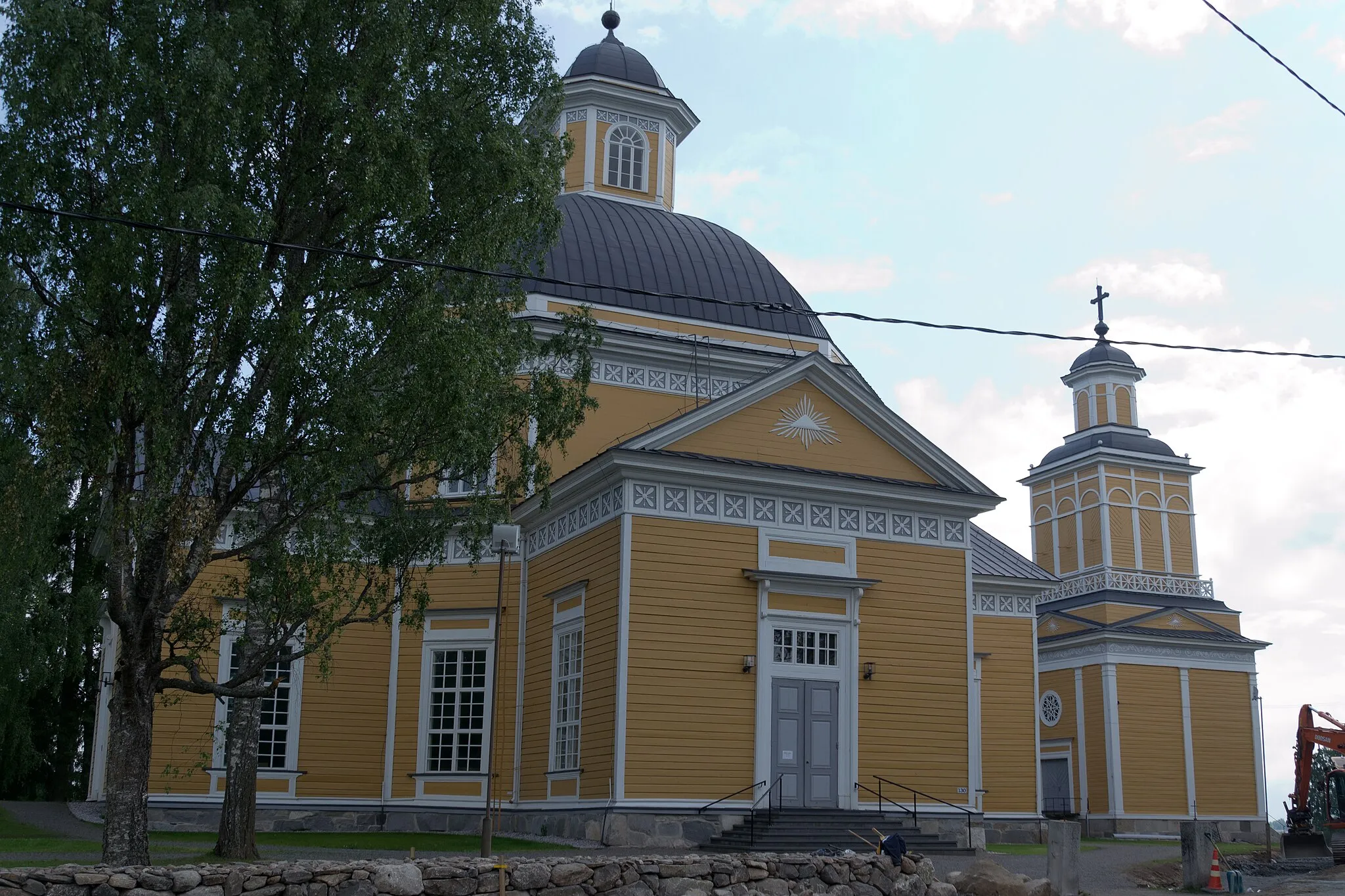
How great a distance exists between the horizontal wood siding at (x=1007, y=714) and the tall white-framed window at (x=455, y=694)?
9.05 metres

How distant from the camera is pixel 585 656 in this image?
19.7m

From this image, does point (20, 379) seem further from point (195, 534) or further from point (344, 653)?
point (344, 653)

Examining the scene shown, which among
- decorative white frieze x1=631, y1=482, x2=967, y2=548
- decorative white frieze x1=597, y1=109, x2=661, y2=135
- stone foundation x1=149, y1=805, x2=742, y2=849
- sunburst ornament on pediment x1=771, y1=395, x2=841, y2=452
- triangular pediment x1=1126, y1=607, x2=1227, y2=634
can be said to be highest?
decorative white frieze x1=597, y1=109, x2=661, y2=135

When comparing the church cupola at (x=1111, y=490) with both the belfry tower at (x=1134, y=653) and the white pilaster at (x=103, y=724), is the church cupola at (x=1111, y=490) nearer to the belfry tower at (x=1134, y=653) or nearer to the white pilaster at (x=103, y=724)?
the belfry tower at (x=1134, y=653)

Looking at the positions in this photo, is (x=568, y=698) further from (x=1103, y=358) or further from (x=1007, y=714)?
(x=1103, y=358)

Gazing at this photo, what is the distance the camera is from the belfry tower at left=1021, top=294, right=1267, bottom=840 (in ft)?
113

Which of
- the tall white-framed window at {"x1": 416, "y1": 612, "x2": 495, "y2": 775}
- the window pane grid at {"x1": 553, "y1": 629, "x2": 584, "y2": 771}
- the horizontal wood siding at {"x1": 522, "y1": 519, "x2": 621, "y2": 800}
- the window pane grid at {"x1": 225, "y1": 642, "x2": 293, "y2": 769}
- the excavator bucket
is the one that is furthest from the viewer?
the window pane grid at {"x1": 225, "y1": 642, "x2": 293, "y2": 769}

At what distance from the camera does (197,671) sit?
13891 mm

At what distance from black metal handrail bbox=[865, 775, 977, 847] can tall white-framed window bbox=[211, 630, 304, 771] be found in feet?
33.4

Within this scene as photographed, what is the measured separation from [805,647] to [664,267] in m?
9.36

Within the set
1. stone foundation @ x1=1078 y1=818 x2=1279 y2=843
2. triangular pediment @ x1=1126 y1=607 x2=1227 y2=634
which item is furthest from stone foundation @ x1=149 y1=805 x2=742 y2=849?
triangular pediment @ x1=1126 y1=607 x2=1227 y2=634

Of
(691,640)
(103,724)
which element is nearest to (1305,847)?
(691,640)

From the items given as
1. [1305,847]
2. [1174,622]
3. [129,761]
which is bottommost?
[1305,847]

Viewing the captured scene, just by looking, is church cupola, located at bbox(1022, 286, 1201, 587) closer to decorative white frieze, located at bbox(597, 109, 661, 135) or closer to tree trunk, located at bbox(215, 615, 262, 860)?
decorative white frieze, located at bbox(597, 109, 661, 135)
